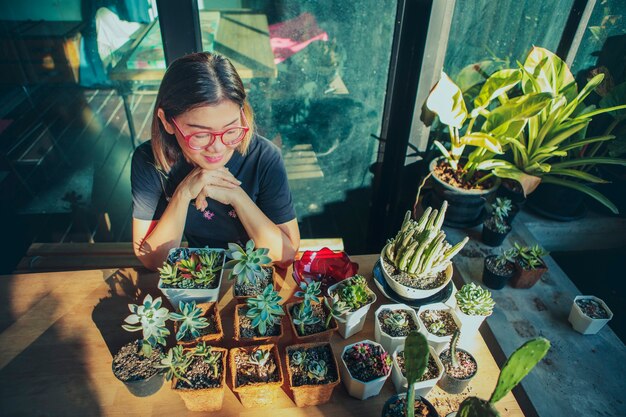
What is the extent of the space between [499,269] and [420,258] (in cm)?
60

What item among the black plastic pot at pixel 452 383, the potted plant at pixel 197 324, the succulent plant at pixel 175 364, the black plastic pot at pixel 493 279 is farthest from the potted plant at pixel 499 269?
the succulent plant at pixel 175 364

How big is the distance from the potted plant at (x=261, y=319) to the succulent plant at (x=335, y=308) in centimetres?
14

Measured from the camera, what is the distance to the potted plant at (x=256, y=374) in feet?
Result: 3.38

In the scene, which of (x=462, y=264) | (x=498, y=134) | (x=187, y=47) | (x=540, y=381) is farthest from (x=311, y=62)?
(x=540, y=381)

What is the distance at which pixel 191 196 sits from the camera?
1.45m

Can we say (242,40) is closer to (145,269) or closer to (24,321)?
(145,269)

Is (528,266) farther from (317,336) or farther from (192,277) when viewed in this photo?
(192,277)

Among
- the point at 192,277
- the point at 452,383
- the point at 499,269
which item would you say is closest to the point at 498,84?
the point at 499,269

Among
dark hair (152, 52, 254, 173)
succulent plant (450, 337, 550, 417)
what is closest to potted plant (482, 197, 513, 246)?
succulent plant (450, 337, 550, 417)

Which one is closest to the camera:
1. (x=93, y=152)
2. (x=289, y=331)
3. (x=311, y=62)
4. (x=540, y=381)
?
(x=289, y=331)

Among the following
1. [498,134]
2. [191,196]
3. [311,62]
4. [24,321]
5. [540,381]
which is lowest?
[540,381]

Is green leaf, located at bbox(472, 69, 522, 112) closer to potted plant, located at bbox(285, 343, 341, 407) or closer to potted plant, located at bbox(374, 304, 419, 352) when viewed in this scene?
potted plant, located at bbox(374, 304, 419, 352)

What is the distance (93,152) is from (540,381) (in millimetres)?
2730

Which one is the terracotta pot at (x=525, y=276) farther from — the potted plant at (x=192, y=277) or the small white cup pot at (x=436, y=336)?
the potted plant at (x=192, y=277)
